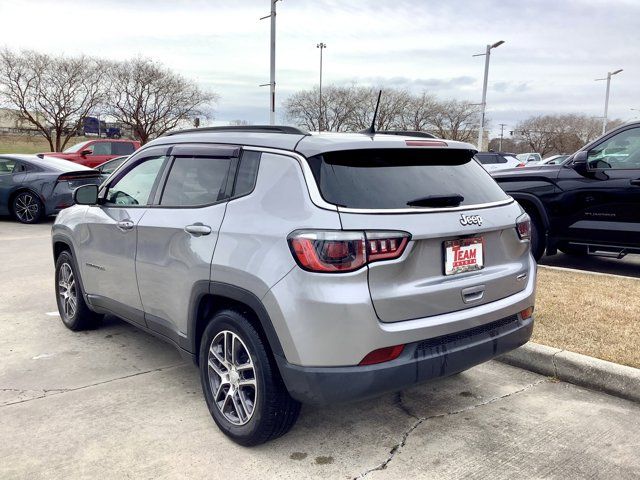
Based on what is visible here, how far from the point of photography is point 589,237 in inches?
274

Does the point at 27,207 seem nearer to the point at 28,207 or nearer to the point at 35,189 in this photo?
the point at 28,207

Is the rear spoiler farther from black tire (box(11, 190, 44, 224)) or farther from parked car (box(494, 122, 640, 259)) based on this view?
parked car (box(494, 122, 640, 259))

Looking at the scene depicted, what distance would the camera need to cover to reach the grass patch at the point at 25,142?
1715 inches

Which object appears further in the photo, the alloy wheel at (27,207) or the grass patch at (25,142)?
the grass patch at (25,142)

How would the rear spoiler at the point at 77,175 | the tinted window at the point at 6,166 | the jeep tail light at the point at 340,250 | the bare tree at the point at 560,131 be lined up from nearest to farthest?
the jeep tail light at the point at 340,250 → the rear spoiler at the point at 77,175 → the tinted window at the point at 6,166 → the bare tree at the point at 560,131

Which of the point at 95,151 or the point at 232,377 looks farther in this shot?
the point at 95,151

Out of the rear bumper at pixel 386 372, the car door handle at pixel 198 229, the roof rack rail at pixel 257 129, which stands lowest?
the rear bumper at pixel 386 372

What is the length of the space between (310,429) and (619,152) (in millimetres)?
5477

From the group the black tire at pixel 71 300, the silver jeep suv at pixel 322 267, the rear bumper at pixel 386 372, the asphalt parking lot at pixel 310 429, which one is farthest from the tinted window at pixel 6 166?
the rear bumper at pixel 386 372

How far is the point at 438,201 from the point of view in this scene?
9.84 ft

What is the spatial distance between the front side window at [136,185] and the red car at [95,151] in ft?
47.6

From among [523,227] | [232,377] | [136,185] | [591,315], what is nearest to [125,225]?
[136,185]

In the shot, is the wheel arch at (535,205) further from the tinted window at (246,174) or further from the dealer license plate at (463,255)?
the tinted window at (246,174)

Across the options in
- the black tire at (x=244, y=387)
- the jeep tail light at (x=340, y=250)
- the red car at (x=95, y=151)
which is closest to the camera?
the jeep tail light at (x=340, y=250)
